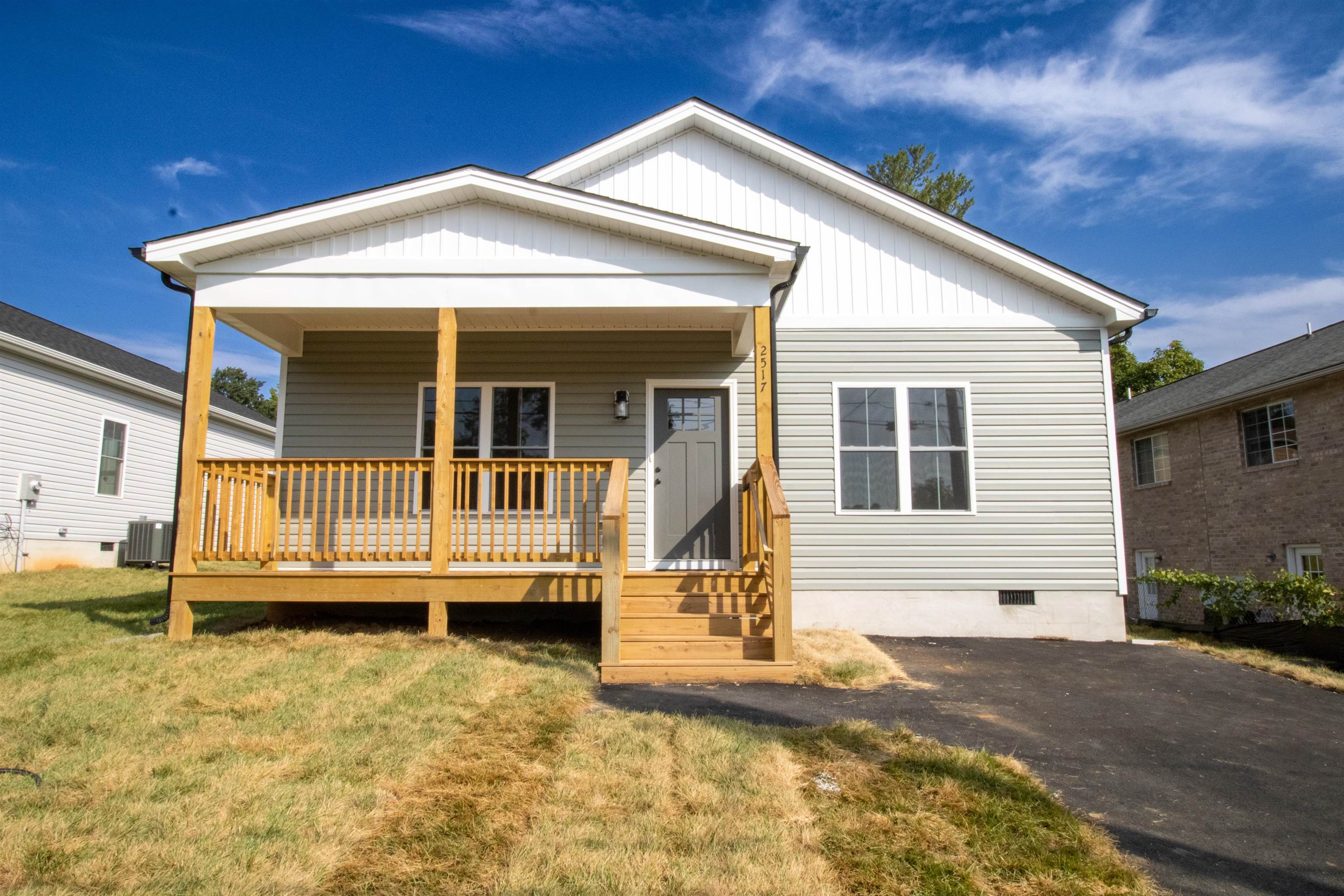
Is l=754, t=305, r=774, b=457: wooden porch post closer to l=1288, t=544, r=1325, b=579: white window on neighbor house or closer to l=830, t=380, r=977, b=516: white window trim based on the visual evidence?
l=830, t=380, r=977, b=516: white window trim

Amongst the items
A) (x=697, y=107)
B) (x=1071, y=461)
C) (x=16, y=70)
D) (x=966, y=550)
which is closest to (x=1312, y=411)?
(x=1071, y=461)

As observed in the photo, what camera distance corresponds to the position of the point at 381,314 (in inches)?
320

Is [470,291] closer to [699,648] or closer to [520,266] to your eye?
[520,266]

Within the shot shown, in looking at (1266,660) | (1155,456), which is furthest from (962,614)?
(1155,456)

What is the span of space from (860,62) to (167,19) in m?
11.7

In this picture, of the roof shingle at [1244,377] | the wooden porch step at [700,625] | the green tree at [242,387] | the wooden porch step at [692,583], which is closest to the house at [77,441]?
the wooden porch step at [692,583]

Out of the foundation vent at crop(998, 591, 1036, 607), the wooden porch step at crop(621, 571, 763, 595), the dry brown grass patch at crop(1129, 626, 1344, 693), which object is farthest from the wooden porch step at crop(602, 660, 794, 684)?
the dry brown grass patch at crop(1129, 626, 1344, 693)

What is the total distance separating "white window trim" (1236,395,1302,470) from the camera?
13.5 meters

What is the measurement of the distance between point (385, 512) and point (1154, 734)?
715 cm

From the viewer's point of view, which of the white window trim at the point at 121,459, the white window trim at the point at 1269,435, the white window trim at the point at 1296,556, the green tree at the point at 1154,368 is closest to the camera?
the white window trim at the point at 1296,556

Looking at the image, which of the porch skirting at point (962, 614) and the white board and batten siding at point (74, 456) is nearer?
the porch skirting at point (962, 614)

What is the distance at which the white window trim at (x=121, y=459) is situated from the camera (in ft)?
49.9

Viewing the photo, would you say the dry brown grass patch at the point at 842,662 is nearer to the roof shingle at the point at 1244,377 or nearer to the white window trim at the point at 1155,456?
the roof shingle at the point at 1244,377

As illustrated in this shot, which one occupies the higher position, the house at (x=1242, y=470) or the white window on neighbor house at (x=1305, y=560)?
the house at (x=1242, y=470)
